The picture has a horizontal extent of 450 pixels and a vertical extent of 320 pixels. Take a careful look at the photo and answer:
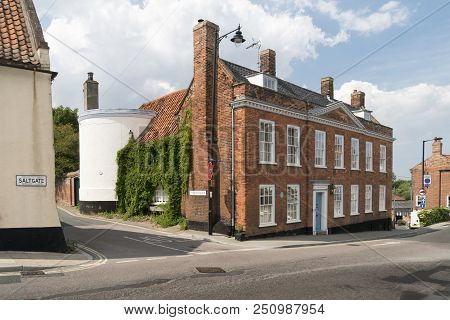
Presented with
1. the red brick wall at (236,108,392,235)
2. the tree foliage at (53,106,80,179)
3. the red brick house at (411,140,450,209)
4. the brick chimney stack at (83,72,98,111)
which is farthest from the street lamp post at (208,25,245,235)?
the red brick house at (411,140,450,209)

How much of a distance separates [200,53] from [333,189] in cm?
1097

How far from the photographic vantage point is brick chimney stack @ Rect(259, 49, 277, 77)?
24328 millimetres

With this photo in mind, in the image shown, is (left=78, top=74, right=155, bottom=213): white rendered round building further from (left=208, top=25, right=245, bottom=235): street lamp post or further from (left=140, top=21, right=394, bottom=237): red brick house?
(left=208, top=25, right=245, bottom=235): street lamp post

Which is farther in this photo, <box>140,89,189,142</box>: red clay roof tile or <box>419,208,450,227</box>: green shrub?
<box>419,208,450,227</box>: green shrub

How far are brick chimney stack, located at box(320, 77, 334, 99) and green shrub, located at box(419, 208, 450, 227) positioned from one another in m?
13.8

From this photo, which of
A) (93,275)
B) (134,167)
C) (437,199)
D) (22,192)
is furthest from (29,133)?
(437,199)

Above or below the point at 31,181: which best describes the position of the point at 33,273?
below

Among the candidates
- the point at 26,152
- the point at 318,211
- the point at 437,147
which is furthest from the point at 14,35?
the point at 437,147

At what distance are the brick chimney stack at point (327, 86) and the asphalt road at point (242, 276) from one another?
19.4 meters

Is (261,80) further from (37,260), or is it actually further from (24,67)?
(37,260)

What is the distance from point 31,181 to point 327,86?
25.5 meters

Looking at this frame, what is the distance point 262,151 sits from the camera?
17.9 metres

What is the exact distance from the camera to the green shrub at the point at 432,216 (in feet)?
112

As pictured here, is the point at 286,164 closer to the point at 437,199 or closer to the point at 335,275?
the point at 335,275
